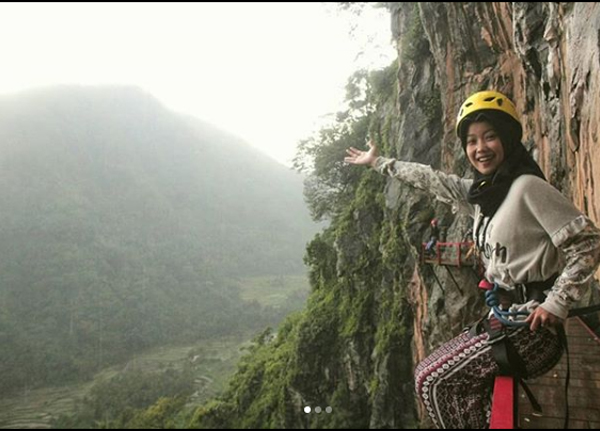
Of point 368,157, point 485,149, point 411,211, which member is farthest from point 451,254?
point 485,149

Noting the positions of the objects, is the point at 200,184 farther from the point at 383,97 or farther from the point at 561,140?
the point at 561,140

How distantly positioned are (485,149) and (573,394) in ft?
5.36

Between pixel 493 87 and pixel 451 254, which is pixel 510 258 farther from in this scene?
pixel 493 87

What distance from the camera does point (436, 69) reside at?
1220 centimetres

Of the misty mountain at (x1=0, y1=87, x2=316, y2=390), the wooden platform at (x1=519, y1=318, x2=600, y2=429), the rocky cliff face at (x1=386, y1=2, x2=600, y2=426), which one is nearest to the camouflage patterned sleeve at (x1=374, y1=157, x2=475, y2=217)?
the wooden platform at (x1=519, y1=318, x2=600, y2=429)

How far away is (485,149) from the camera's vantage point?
1781 mm

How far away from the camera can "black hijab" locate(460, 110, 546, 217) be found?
5.45 ft

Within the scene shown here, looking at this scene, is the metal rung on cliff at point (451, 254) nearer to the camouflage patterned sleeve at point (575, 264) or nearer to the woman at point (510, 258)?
the woman at point (510, 258)

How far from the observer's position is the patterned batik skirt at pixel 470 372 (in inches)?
64.6

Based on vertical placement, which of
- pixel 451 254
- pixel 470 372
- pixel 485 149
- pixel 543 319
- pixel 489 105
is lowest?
pixel 451 254

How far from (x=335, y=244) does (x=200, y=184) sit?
3718 inches

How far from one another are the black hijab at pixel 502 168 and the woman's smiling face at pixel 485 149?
2 centimetres

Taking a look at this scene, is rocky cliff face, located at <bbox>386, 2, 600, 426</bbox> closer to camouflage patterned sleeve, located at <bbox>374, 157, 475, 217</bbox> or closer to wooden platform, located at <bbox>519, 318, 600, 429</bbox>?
wooden platform, located at <bbox>519, 318, 600, 429</bbox>

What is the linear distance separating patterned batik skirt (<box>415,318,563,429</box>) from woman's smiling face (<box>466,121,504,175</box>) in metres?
0.78
